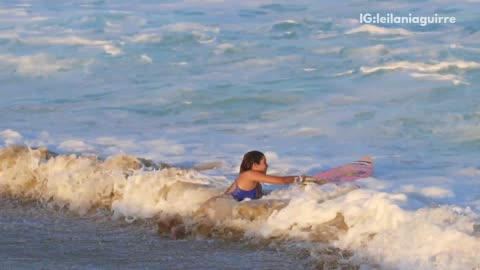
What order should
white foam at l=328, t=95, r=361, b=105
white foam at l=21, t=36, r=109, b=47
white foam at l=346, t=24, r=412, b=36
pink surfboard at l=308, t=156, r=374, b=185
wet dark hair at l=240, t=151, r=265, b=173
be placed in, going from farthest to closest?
white foam at l=21, t=36, r=109, b=47 < white foam at l=346, t=24, r=412, b=36 < white foam at l=328, t=95, r=361, b=105 < pink surfboard at l=308, t=156, r=374, b=185 < wet dark hair at l=240, t=151, r=265, b=173

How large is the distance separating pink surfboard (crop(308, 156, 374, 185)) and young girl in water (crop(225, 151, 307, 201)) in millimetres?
537

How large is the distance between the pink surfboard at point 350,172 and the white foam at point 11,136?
3.52m

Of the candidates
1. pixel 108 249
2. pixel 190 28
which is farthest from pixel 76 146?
pixel 190 28

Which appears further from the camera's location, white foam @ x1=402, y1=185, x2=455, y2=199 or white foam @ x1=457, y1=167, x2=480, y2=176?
white foam @ x1=457, y1=167, x2=480, y2=176

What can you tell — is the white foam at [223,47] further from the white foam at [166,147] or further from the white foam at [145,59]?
the white foam at [166,147]

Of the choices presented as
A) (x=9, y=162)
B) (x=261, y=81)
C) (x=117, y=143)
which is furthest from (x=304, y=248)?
(x=261, y=81)

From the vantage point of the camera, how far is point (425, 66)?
1619cm

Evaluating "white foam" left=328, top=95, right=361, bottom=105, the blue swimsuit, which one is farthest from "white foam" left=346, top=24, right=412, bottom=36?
the blue swimsuit

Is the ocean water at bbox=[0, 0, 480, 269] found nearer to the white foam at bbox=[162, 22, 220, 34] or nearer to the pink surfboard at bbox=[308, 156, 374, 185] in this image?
the white foam at bbox=[162, 22, 220, 34]

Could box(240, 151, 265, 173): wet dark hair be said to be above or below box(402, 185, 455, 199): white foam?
above

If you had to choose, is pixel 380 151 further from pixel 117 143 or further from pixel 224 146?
pixel 117 143

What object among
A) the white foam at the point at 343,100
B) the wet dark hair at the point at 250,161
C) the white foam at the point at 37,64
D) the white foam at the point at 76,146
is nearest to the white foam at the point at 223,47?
the white foam at the point at 37,64

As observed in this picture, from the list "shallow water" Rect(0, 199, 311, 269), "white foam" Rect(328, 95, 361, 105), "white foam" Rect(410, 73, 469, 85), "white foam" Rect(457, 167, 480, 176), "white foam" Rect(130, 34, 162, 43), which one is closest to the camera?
"shallow water" Rect(0, 199, 311, 269)

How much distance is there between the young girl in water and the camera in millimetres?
8852
